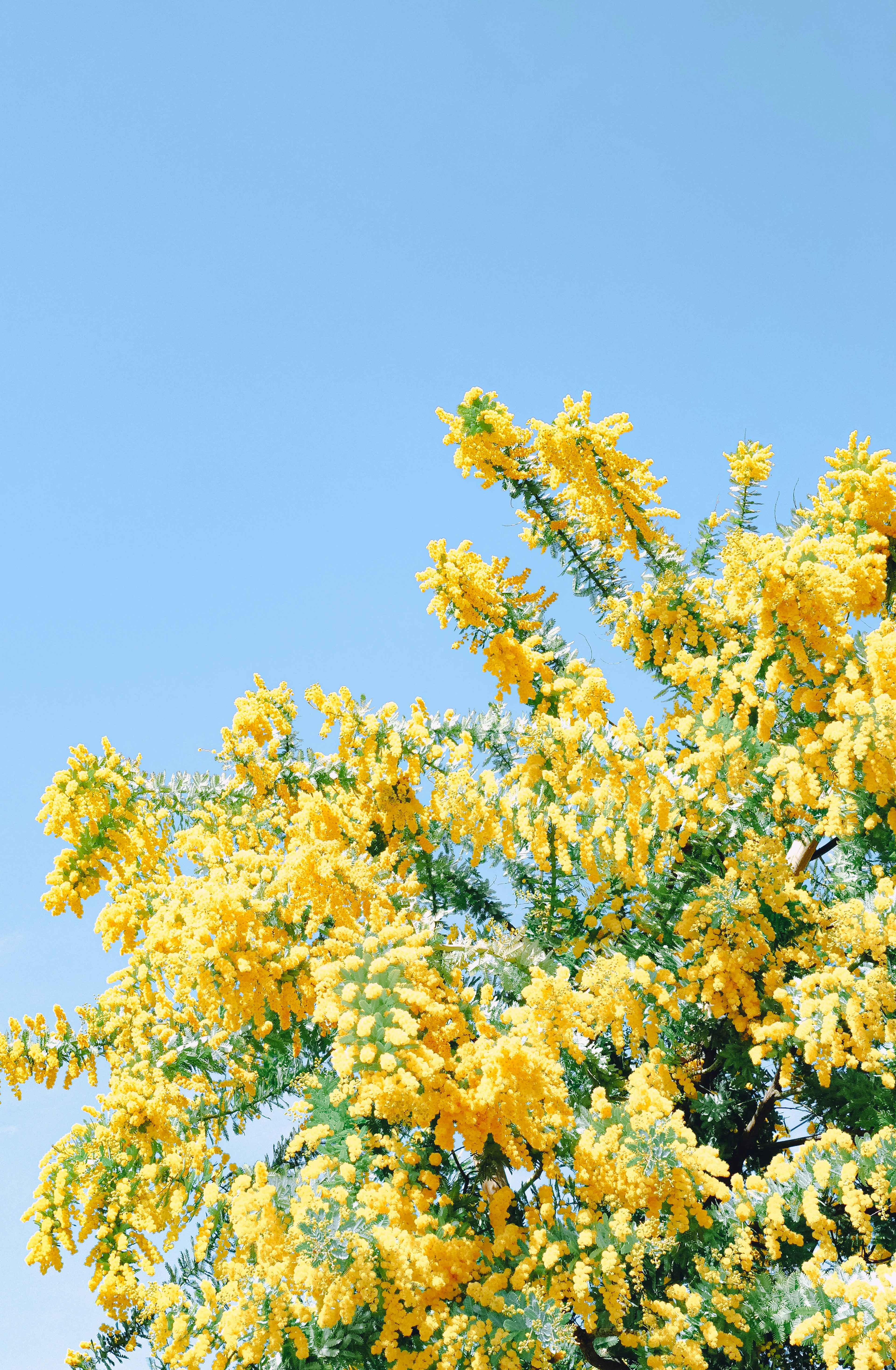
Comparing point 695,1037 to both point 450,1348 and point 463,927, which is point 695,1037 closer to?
point 463,927

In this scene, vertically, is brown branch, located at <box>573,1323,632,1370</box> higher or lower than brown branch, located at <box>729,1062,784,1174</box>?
lower

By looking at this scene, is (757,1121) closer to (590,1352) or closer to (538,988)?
(590,1352)

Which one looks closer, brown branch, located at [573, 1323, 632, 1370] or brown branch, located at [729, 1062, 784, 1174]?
brown branch, located at [573, 1323, 632, 1370]

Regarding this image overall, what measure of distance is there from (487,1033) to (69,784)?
3.39 meters

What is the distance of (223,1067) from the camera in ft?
17.8

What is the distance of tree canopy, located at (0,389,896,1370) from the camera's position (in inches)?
159

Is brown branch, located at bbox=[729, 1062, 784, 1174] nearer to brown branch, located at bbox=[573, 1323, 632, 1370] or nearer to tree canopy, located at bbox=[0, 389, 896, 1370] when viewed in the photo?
tree canopy, located at bbox=[0, 389, 896, 1370]

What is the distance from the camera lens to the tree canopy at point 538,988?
403 centimetres

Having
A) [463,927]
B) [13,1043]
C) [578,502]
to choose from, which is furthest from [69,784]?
[578,502]

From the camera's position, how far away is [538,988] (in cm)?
428

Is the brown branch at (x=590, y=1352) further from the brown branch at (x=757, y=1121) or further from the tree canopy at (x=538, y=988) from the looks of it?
the brown branch at (x=757, y=1121)

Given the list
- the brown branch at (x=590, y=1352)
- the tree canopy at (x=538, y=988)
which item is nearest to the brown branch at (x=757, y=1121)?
the tree canopy at (x=538, y=988)

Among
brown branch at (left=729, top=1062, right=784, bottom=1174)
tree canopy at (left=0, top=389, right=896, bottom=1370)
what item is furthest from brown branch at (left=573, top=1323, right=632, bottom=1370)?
brown branch at (left=729, top=1062, right=784, bottom=1174)

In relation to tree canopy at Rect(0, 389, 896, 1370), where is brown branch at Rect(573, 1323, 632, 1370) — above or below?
below
